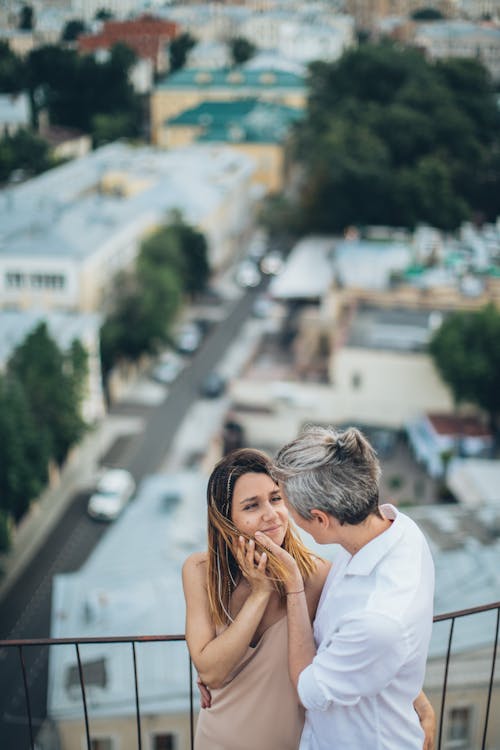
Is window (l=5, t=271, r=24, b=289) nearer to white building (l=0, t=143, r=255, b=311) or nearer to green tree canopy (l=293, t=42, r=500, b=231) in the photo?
white building (l=0, t=143, r=255, b=311)

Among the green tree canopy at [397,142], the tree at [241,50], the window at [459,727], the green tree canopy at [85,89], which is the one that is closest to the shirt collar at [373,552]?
the window at [459,727]

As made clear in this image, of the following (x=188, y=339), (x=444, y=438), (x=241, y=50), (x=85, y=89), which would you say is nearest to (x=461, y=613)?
(x=444, y=438)

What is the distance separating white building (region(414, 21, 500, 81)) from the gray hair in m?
22.9

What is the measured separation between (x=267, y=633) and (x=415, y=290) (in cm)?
1213

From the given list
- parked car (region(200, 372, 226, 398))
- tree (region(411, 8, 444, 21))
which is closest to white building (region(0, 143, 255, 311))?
parked car (region(200, 372, 226, 398))

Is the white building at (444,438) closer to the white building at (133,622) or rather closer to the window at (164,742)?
the white building at (133,622)

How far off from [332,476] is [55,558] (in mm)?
8702

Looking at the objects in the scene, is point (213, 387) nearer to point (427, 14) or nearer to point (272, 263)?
point (272, 263)

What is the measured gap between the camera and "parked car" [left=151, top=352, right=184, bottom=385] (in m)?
14.6

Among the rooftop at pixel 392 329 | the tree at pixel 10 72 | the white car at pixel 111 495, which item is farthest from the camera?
the tree at pixel 10 72

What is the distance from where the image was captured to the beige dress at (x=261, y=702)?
1640 mm

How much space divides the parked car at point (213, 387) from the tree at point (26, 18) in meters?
15.5

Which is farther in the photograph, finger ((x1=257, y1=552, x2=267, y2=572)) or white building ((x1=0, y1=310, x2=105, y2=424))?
white building ((x1=0, y1=310, x2=105, y2=424))

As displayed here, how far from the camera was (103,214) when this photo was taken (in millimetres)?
16297
